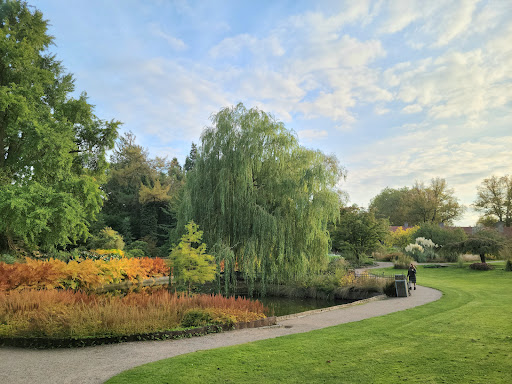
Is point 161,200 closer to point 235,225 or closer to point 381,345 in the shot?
point 235,225

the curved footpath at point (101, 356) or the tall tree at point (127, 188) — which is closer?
the curved footpath at point (101, 356)

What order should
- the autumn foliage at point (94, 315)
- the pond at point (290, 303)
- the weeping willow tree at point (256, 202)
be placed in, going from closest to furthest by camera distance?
the autumn foliage at point (94, 315)
the pond at point (290, 303)
the weeping willow tree at point (256, 202)

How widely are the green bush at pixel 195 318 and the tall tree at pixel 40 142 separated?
356 inches

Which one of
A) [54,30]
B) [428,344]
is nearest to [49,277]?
[428,344]

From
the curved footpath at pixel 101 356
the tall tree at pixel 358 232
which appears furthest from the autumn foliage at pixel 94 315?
the tall tree at pixel 358 232

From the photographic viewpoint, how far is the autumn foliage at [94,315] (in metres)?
7.52

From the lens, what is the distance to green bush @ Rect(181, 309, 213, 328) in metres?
8.72

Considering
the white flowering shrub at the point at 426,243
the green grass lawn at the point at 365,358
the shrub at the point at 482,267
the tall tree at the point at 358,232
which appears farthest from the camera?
the white flowering shrub at the point at 426,243

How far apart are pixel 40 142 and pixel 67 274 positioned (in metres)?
6.05

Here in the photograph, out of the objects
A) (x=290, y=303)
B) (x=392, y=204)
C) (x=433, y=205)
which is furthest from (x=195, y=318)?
(x=392, y=204)

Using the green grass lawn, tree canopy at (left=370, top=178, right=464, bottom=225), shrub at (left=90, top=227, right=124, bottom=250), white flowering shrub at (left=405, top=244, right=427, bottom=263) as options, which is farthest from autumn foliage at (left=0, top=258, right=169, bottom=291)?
tree canopy at (left=370, top=178, right=464, bottom=225)

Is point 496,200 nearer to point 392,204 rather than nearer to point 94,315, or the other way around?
point 392,204

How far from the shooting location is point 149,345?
7230mm

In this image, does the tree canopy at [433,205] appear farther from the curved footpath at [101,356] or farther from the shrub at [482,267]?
the curved footpath at [101,356]
